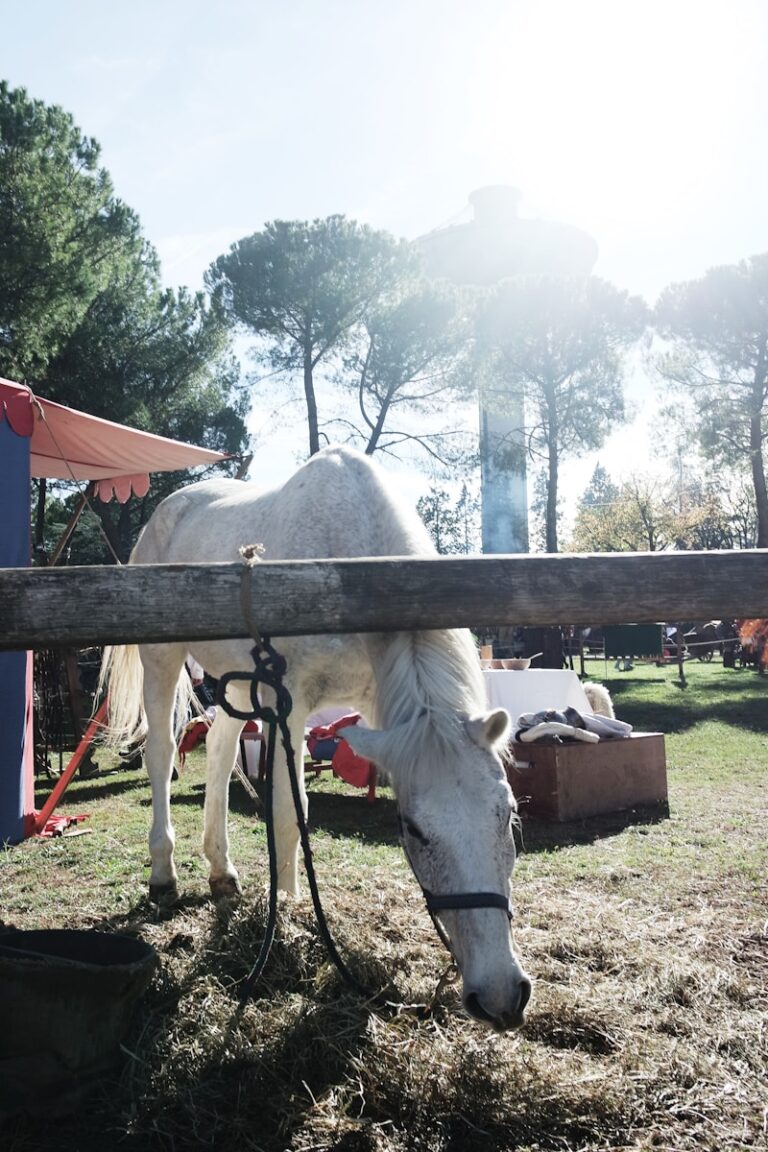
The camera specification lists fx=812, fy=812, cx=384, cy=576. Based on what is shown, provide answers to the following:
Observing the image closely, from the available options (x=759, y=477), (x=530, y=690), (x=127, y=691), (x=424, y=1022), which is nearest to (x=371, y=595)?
(x=424, y=1022)

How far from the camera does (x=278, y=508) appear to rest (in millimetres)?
3771

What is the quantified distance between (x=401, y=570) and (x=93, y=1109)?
69.5 inches

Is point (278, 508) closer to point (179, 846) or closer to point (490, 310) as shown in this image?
point (179, 846)

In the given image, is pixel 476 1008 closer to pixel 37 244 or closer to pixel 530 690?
pixel 530 690

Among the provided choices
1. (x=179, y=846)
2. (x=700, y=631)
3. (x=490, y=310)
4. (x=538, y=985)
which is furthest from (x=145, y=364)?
(x=700, y=631)

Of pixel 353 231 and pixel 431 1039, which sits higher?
pixel 353 231

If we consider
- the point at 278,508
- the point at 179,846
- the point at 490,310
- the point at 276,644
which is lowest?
the point at 179,846

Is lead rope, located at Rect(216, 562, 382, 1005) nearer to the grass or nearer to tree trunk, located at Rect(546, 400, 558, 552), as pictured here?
the grass

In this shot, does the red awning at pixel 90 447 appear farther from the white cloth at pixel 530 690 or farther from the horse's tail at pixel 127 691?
the white cloth at pixel 530 690

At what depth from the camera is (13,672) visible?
580 cm

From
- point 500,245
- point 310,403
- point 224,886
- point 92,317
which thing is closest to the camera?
point 224,886

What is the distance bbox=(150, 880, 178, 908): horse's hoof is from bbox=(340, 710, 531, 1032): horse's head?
92.5 inches

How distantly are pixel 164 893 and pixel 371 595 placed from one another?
9.02ft

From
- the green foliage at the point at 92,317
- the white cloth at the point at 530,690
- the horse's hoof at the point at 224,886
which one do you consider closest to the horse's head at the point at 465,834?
the horse's hoof at the point at 224,886
